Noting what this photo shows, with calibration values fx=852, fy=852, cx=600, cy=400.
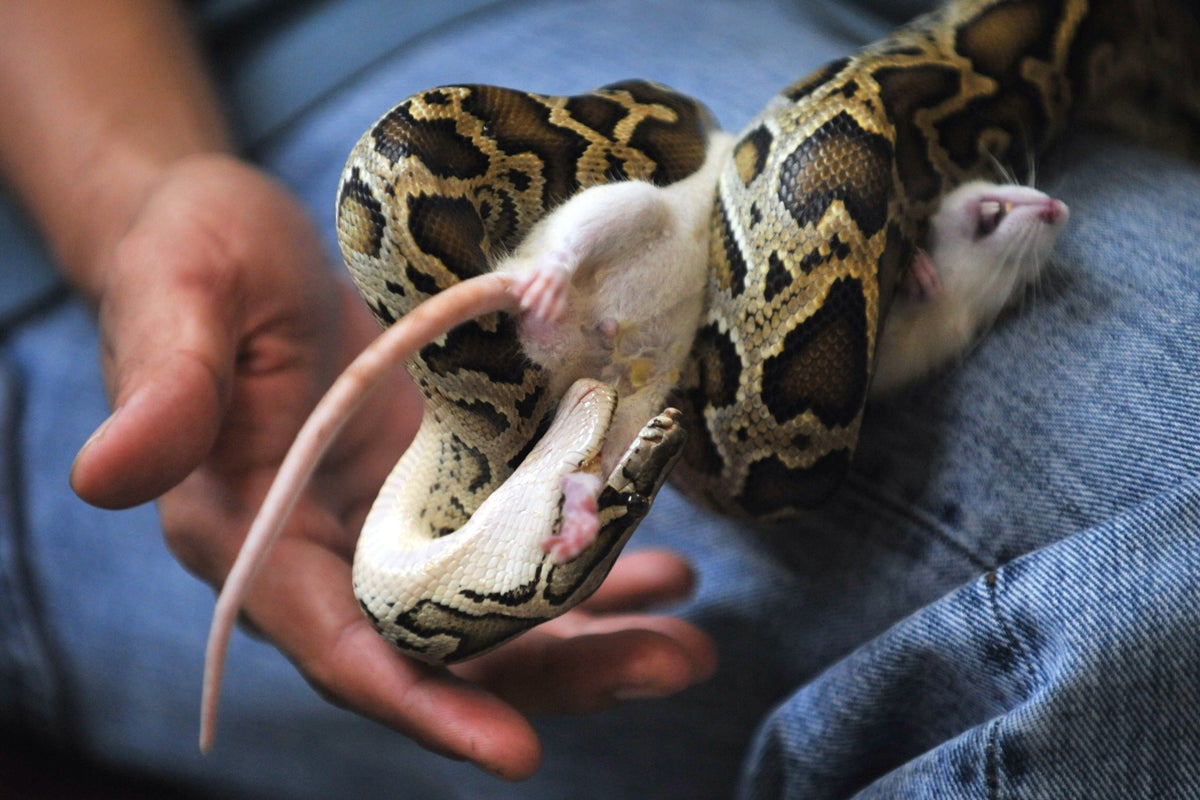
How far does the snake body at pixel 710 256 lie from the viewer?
64 centimetres

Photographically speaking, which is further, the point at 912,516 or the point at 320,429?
the point at 912,516

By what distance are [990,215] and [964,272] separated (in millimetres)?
64

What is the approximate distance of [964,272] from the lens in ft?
2.96

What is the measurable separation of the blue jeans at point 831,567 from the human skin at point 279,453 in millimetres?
109

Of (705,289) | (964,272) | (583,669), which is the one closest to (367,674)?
(583,669)

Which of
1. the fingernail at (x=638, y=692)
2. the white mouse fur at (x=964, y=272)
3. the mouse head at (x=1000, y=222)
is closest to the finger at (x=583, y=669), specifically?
the fingernail at (x=638, y=692)

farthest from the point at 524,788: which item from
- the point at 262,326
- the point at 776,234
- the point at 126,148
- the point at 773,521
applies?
the point at 126,148

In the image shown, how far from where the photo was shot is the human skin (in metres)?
0.71

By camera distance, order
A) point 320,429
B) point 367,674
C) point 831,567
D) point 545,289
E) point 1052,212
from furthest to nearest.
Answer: point 831,567
point 1052,212
point 367,674
point 545,289
point 320,429

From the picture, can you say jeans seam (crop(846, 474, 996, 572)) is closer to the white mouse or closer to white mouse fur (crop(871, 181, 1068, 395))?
white mouse fur (crop(871, 181, 1068, 395))

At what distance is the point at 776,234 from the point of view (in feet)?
2.33

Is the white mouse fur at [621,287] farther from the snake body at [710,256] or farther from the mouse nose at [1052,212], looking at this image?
the mouse nose at [1052,212]

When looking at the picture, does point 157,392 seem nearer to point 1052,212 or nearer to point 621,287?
point 621,287

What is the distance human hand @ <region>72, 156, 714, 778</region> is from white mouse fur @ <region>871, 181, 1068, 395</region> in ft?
1.25
